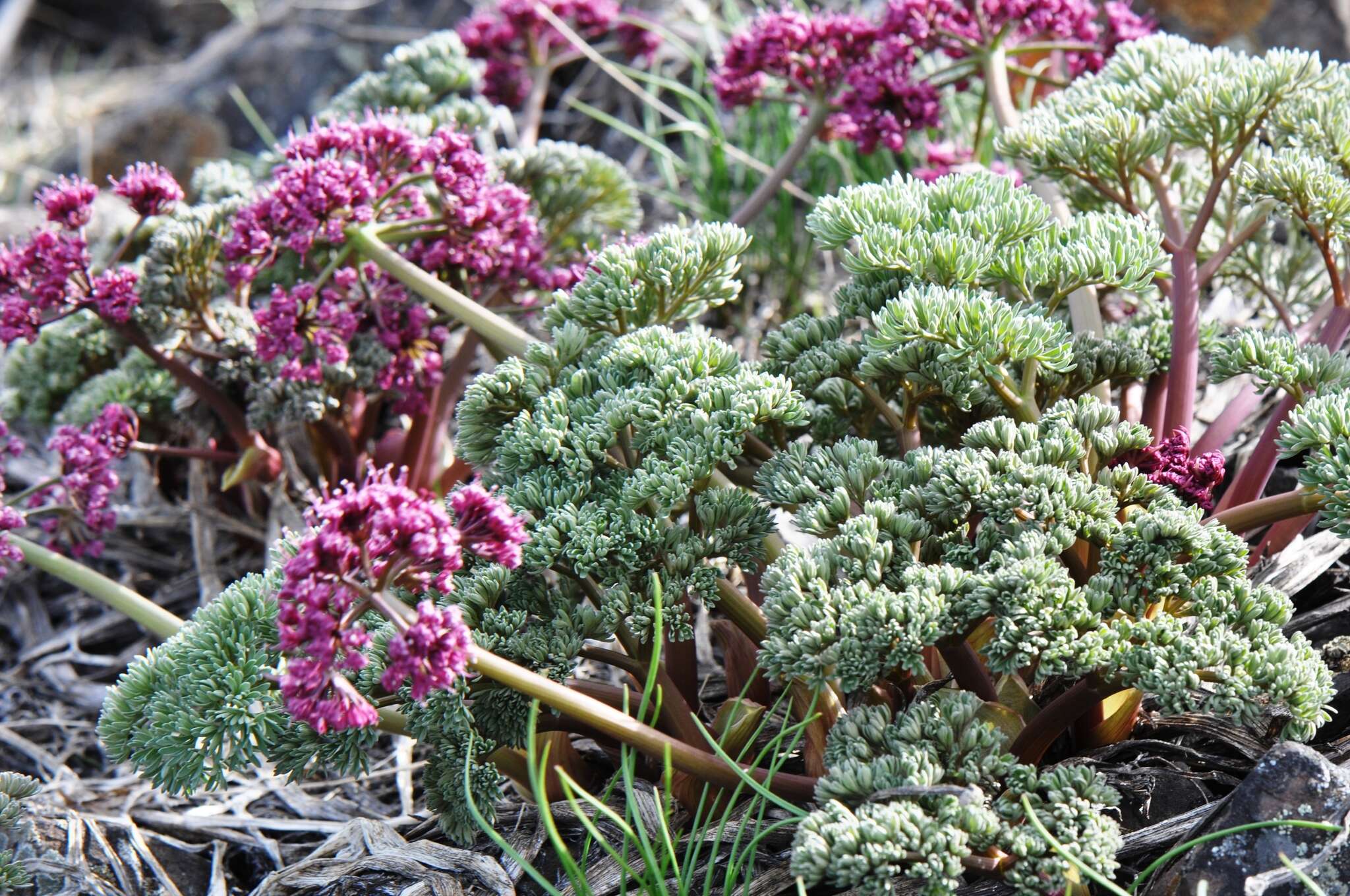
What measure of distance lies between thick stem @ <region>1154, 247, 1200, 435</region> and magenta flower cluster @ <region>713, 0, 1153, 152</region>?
1091 millimetres

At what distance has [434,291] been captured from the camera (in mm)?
2906

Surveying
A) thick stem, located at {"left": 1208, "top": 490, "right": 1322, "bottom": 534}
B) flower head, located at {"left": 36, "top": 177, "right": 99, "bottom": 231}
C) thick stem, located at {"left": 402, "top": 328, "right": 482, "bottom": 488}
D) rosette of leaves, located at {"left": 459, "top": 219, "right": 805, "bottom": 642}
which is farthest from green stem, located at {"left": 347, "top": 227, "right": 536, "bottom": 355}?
thick stem, located at {"left": 1208, "top": 490, "right": 1322, "bottom": 534}

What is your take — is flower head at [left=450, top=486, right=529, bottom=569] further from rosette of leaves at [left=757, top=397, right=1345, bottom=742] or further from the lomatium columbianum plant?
rosette of leaves at [left=757, top=397, right=1345, bottom=742]

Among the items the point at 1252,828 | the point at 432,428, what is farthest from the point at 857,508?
the point at 432,428

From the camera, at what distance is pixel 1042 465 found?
2.02 m

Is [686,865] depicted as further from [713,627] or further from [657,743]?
[713,627]

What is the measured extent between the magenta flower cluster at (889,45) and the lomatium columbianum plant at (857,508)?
Result: 57 centimetres

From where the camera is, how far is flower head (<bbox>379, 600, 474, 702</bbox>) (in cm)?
174

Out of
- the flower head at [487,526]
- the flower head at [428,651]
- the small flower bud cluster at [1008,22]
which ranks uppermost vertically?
the small flower bud cluster at [1008,22]

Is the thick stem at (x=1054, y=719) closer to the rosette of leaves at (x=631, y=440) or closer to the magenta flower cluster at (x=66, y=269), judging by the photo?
the rosette of leaves at (x=631, y=440)

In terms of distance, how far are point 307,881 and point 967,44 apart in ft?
9.37

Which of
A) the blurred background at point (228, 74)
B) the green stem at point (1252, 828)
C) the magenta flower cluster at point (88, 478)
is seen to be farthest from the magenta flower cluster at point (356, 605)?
the blurred background at point (228, 74)

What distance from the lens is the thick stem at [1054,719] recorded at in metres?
1.96

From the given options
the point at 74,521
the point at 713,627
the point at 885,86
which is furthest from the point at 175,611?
the point at 885,86
